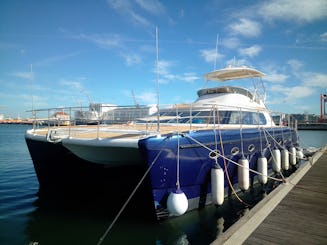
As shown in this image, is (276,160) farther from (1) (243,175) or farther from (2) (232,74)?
(2) (232,74)

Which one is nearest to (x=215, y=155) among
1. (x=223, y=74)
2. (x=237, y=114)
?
(x=237, y=114)

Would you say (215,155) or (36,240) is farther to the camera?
(215,155)

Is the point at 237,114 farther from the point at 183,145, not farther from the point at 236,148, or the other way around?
the point at 183,145

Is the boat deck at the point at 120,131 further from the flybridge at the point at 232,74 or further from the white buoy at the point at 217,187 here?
the flybridge at the point at 232,74

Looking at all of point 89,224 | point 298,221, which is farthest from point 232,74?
point 89,224

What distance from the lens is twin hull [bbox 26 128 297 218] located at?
5.89 m

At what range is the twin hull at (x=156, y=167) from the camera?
5.89m

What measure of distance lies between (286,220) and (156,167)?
2962 millimetres

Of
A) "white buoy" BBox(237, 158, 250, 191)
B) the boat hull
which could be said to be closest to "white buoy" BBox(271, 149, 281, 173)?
"white buoy" BBox(237, 158, 250, 191)

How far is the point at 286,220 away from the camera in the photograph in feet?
17.0

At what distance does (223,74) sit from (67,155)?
9.41 m

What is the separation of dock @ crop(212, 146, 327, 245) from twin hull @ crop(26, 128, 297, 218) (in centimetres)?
165

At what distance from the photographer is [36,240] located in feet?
18.5

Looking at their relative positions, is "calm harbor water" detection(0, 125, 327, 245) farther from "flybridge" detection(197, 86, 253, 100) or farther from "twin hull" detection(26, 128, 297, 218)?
"flybridge" detection(197, 86, 253, 100)
